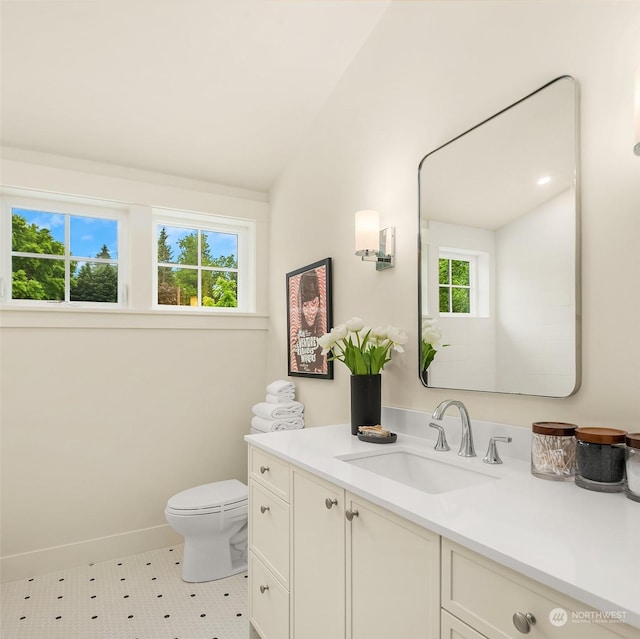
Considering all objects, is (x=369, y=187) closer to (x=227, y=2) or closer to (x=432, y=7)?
(x=432, y=7)

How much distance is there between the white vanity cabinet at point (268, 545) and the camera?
1.64 m

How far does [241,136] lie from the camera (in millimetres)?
2773

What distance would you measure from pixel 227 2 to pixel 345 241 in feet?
3.76

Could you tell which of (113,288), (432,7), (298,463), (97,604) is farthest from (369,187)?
(97,604)

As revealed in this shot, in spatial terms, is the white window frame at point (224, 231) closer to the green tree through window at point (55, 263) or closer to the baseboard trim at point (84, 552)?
the green tree through window at point (55, 263)

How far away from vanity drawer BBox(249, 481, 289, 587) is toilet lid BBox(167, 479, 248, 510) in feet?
1.82

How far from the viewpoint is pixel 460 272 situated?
1725 mm

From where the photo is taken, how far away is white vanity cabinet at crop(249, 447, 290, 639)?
1640mm

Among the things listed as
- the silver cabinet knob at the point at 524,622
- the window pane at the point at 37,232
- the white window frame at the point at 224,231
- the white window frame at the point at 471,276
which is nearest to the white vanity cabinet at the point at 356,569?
the silver cabinet knob at the point at 524,622

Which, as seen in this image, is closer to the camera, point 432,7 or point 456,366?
point 456,366

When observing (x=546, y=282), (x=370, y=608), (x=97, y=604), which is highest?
(x=546, y=282)

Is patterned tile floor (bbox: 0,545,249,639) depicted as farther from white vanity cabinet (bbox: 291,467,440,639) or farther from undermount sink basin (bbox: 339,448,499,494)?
undermount sink basin (bbox: 339,448,499,494)

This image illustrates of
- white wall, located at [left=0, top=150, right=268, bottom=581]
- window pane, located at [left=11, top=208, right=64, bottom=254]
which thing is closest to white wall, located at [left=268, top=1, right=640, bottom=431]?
white wall, located at [left=0, top=150, right=268, bottom=581]

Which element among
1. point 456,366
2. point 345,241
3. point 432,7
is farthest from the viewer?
point 345,241
